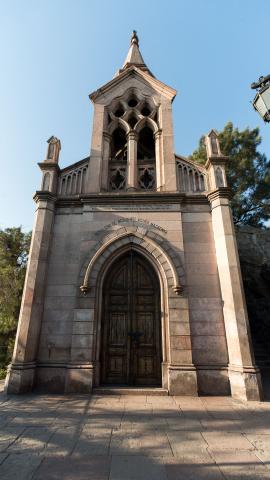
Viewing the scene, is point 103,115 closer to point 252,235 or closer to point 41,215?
point 41,215

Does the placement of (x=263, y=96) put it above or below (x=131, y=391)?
above

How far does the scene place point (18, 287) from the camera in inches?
535

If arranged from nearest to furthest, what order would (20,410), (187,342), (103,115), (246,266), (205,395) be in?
(20,410), (205,395), (187,342), (103,115), (246,266)

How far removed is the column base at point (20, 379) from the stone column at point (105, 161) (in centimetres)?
621

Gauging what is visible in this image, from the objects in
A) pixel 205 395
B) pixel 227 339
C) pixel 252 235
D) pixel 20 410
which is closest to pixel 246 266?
pixel 252 235

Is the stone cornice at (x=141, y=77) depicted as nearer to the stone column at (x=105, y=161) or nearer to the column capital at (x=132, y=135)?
the stone column at (x=105, y=161)

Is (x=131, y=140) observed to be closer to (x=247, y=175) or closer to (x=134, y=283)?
(x=134, y=283)

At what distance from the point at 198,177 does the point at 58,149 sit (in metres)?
5.47

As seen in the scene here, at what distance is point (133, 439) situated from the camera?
3.83 metres

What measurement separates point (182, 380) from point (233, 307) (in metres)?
2.38

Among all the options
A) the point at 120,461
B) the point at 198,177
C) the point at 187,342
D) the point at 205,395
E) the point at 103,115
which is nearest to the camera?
the point at 120,461

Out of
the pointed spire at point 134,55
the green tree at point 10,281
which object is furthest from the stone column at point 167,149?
the green tree at point 10,281

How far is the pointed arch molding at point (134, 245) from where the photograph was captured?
7.50m

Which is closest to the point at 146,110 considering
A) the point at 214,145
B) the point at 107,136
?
the point at 107,136
